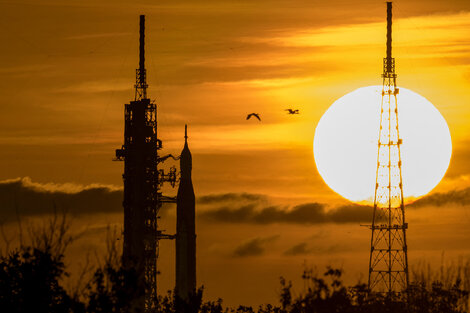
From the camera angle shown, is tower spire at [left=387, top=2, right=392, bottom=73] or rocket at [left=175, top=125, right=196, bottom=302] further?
rocket at [left=175, top=125, right=196, bottom=302]

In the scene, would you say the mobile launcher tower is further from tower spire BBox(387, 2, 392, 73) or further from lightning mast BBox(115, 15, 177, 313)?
tower spire BBox(387, 2, 392, 73)

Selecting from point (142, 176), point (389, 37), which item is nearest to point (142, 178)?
point (142, 176)

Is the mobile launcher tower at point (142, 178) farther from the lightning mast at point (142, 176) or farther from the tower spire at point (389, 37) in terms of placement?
the tower spire at point (389, 37)

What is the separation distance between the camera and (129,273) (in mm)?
59500

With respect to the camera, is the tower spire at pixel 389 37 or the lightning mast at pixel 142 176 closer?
the tower spire at pixel 389 37

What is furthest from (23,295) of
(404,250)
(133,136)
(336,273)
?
Answer: (133,136)

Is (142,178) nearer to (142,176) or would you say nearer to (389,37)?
(142,176)

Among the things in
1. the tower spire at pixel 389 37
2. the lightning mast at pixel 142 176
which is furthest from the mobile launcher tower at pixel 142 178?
the tower spire at pixel 389 37

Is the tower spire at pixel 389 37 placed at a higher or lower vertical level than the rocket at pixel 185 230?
higher

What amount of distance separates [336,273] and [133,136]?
115 metres

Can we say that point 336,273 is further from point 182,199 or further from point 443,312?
point 182,199

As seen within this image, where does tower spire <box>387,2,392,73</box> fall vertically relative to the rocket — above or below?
above

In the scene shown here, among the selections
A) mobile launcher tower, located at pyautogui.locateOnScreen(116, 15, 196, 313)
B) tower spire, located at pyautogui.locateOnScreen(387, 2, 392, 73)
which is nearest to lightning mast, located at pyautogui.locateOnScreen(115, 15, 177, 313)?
mobile launcher tower, located at pyautogui.locateOnScreen(116, 15, 196, 313)

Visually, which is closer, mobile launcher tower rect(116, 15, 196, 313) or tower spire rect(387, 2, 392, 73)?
tower spire rect(387, 2, 392, 73)
